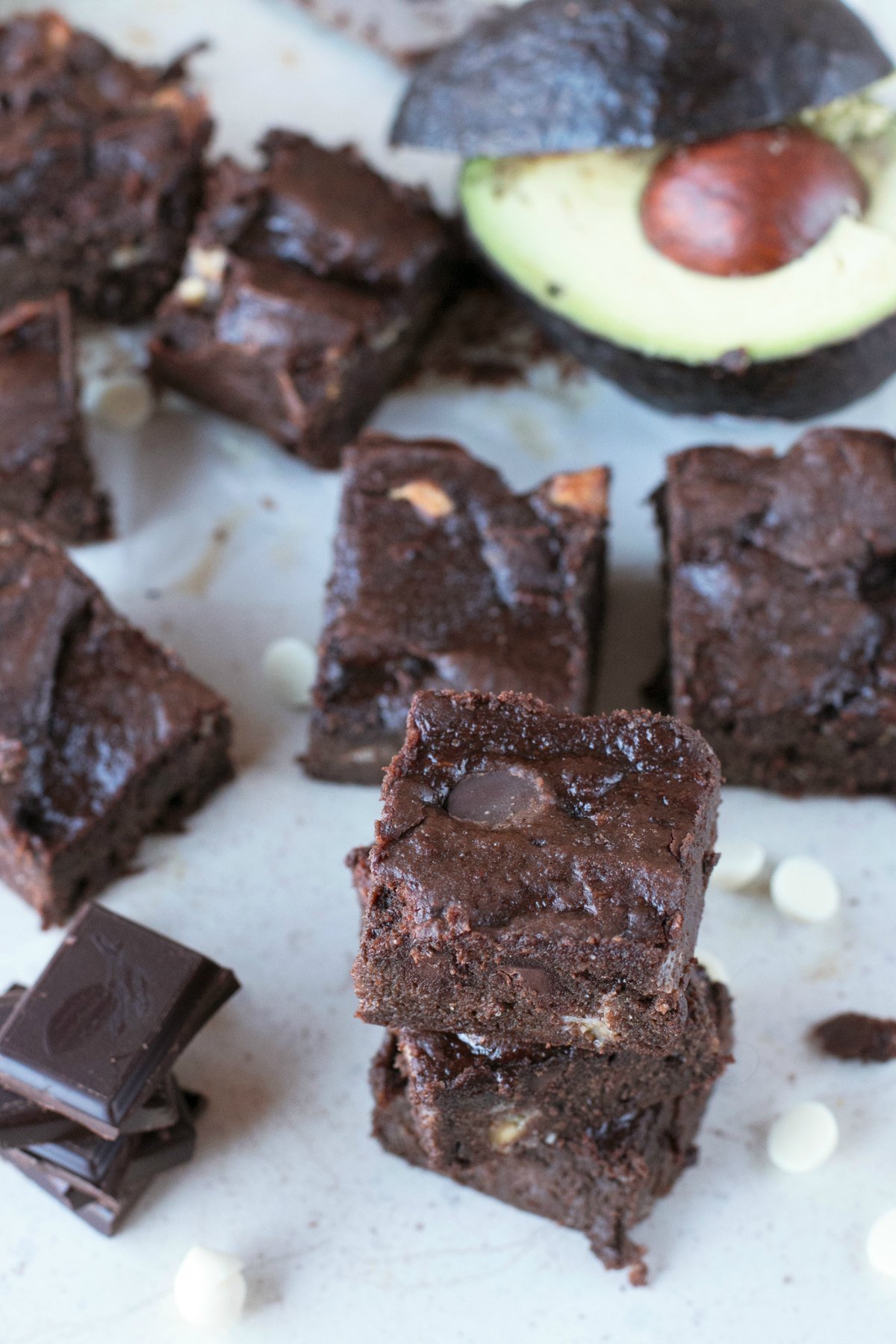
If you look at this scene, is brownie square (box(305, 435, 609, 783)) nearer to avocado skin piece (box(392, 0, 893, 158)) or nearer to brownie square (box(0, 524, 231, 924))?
brownie square (box(0, 524, 231, 924))

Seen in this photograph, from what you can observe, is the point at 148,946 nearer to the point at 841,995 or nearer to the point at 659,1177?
the point at 659,1177

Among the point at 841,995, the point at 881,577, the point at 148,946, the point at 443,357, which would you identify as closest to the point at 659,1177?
the point at 841,995

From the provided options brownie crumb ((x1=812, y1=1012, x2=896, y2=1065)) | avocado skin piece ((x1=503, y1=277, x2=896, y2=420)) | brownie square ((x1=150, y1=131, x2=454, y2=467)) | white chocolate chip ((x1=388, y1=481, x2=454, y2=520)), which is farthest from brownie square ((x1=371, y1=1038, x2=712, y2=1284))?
brownie square ((x1=150, y1=131, x2=454, y2=467))

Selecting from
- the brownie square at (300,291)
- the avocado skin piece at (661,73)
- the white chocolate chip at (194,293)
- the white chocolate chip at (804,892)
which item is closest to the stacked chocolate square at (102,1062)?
the white chocolate chip at (804,892)

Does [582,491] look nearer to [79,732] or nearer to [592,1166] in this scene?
[79,732]

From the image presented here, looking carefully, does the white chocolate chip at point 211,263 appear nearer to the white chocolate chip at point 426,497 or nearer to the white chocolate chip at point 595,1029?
the white chocolate chip at point 426,497

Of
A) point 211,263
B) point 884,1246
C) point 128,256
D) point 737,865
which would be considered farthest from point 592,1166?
point 128,256
